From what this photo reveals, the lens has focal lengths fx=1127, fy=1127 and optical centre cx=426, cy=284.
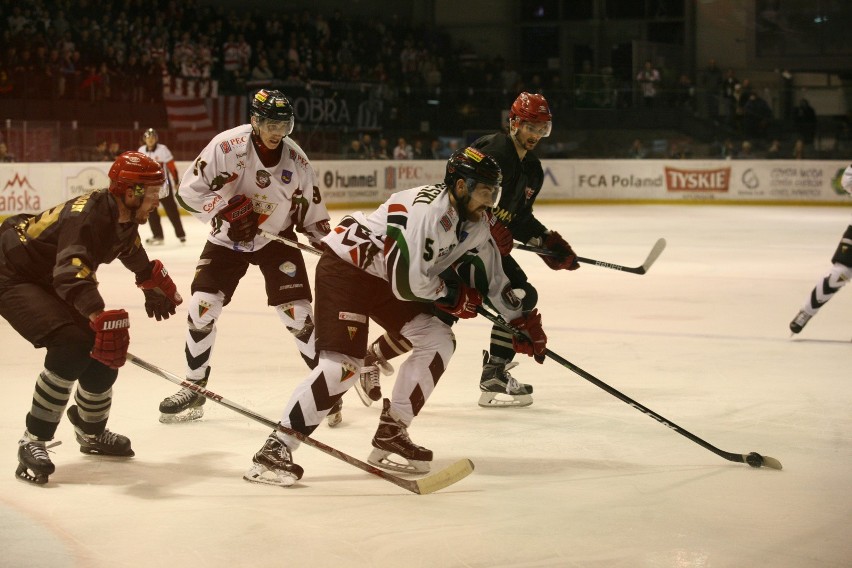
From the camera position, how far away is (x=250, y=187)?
4984mm

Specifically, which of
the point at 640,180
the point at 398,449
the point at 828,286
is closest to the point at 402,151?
the point at 640,180

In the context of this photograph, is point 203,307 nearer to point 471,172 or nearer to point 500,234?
point 500,234

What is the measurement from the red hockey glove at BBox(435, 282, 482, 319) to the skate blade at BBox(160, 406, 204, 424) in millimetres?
1425

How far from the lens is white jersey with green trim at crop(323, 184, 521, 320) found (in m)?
3.66

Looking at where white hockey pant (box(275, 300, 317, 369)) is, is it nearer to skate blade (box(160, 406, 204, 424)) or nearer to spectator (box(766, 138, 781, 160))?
skate blade (box(160, 406, 204, 424))

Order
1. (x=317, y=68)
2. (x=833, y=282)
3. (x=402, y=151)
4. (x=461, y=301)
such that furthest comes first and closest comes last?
(x=317, y=68) → (x=402, y=151) → (x=833, y=282) → (x=461, y=301)

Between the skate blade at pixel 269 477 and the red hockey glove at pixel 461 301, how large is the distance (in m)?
0.79

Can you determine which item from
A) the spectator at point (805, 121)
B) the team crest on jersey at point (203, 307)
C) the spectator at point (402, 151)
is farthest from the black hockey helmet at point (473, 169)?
the spectator at point (805, 121)

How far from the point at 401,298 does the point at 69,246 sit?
1.11 m

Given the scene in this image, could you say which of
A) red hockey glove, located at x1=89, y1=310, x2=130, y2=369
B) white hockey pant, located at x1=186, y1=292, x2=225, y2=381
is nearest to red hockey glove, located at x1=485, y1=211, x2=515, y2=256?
white hockey pant, located at x1=186, y1=292, x2=225, y2=381

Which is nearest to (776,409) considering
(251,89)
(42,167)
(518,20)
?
(42,167)

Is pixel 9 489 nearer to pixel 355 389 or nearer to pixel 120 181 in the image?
pixel 120 181

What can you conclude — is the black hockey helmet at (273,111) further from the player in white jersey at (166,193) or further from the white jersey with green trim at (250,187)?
the player in white jersey at (166,193)

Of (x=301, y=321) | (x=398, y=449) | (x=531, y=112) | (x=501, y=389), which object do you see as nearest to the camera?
(x=398, y=449)
